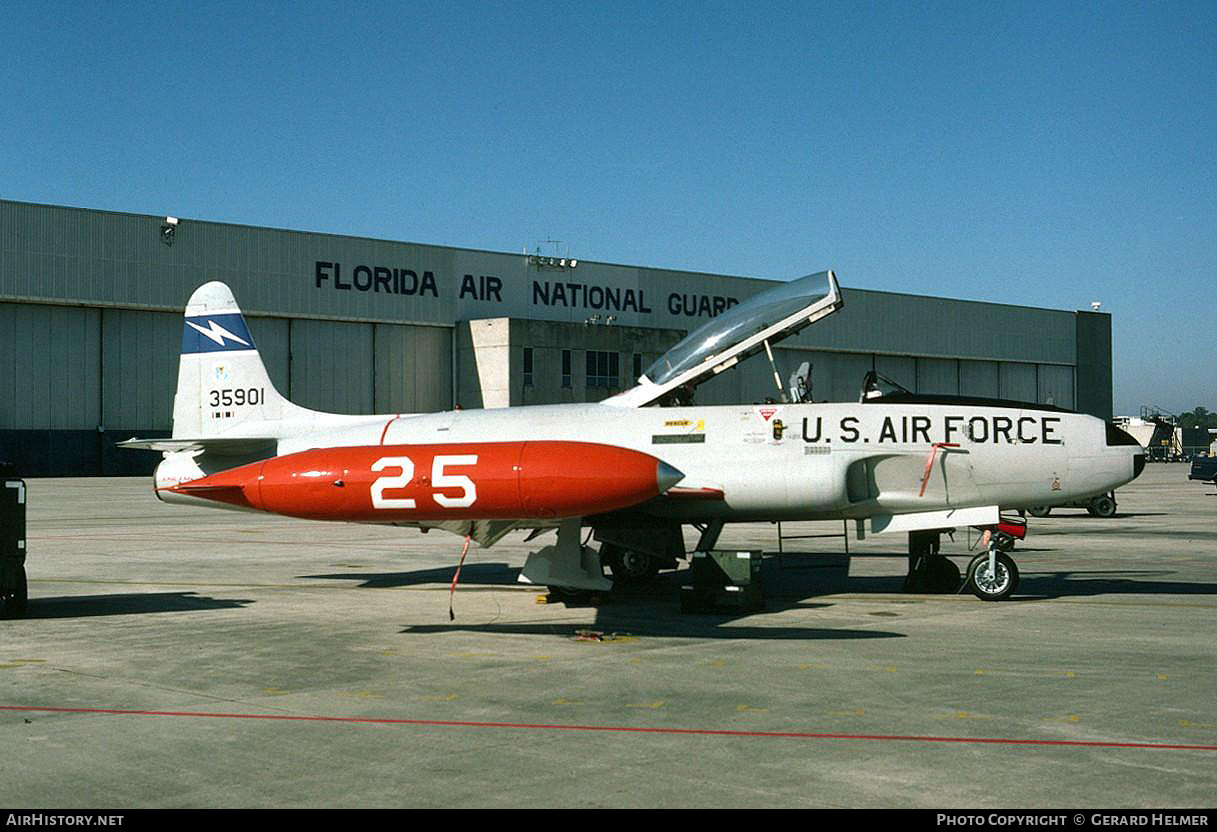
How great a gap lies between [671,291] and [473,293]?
1259cm

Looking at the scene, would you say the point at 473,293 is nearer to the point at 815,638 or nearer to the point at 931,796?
the point at 815,638

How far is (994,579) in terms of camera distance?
1330 cm

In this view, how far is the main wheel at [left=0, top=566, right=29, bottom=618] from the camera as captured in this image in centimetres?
1216

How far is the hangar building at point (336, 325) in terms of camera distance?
51.4 metres

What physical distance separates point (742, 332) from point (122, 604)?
7.41m

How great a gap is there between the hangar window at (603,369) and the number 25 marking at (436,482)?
52086mm

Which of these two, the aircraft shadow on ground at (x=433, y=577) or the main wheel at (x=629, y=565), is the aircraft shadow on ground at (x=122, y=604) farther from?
the main wheel at (x=629, y=565)

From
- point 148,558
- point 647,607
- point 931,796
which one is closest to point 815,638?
point 647,607

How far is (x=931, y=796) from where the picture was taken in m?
5.82

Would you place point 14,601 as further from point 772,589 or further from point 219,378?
point 772,589

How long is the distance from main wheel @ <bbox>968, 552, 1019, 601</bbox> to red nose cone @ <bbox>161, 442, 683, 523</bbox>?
4.60 meters

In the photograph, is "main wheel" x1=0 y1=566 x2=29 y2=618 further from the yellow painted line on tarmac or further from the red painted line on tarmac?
the yellow painted line on tarmac

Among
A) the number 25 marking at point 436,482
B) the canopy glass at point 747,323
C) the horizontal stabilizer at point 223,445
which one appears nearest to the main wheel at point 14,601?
the horizontal stabilizer at point 223,445

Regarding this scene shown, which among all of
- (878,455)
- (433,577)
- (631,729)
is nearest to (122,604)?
(433,577)
